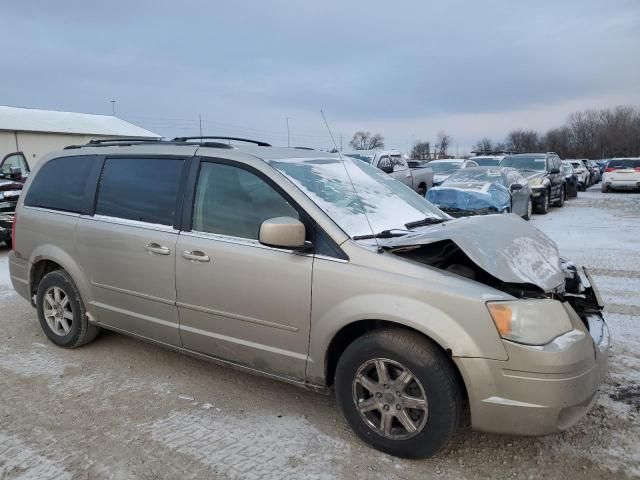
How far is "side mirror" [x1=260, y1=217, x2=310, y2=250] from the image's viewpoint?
2912 millimetres

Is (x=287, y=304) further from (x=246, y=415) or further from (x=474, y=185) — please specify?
(x=474, y=185)

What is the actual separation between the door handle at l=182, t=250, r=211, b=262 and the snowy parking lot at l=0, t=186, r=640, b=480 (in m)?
1.02

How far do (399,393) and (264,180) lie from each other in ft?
5.24

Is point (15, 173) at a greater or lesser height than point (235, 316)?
greater

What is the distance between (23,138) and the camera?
32031mm

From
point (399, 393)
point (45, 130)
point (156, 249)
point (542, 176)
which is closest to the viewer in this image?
point (399, 393)

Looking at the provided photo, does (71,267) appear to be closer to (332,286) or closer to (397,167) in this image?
(332,286)

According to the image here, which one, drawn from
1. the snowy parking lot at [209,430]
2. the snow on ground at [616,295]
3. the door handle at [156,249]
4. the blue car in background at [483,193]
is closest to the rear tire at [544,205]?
the snow on ground at [616,295]

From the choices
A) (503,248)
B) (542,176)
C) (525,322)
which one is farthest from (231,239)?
(542,176)

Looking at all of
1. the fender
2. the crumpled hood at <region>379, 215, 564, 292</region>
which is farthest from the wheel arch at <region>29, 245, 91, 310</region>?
the crumpled hood at <region>379, 215, 564, 292</region>

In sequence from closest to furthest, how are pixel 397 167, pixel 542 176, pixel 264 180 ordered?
pixel 264 180 < pixel 397 167 < pixel 542 176

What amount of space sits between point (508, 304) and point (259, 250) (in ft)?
5.03

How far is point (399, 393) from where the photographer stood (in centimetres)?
279

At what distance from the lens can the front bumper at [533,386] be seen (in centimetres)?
250
